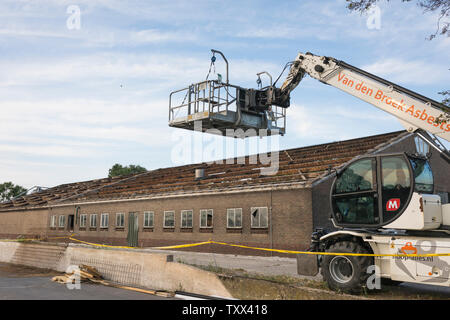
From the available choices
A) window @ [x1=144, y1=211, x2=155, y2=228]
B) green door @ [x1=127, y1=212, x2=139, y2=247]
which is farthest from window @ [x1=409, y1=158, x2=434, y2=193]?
green door @ [x1=127, y1=212, x2=139, y2=247]

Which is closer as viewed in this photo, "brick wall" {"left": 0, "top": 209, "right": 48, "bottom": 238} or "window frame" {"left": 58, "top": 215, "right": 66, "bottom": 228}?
"window frame" {"left": 58, "top": 215, "right": 66, "bottom": 228}

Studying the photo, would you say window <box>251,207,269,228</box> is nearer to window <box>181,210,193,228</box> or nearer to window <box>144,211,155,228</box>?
window <box>181,210,193,228</box>

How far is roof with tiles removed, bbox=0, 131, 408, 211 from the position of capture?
23000mm

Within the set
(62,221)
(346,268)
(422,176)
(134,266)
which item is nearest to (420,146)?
(422,176)

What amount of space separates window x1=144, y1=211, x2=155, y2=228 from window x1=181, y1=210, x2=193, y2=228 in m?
3.44

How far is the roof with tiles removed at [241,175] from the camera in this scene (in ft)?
75.5

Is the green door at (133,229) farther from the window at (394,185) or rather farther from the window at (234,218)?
the window at (394,185)

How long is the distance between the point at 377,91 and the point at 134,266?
8763 millimetres

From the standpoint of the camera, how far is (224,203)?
979 inches

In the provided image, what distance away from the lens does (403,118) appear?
10.9 m
